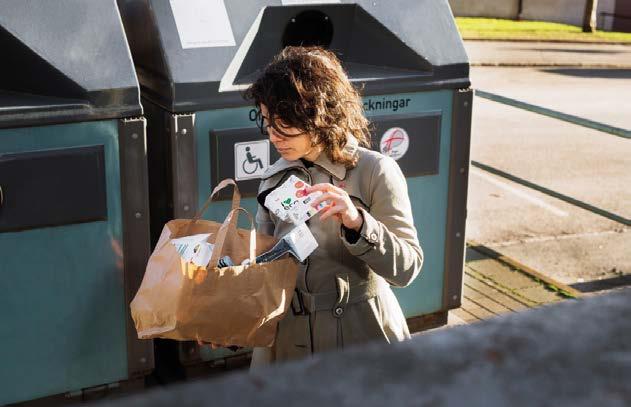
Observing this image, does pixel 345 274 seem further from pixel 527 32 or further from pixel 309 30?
pixel 527 32

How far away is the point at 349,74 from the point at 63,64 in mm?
1127

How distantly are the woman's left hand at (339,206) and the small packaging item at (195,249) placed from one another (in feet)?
1.21

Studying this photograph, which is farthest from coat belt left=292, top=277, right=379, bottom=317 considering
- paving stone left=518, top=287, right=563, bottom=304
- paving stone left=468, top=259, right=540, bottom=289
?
paving stone left=468, top=259, right=540, bottom=289

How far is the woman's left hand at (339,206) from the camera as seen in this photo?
2.02 metres

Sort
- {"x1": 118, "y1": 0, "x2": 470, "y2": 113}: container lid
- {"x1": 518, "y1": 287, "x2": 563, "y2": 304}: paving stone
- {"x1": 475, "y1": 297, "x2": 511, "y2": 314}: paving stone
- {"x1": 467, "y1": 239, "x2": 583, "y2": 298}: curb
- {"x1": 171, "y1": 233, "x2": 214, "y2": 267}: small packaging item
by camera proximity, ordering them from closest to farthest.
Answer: {"x1": 171, "y1": 233, "x2": 214, "y2": 267}: small packaging item < {"x1": 118, "y1": 0, "x2": 470, "y2": 113}: container lid < {"x1": 475, "y1": 297, "x2": 511, "y2": 314}: paving stone < {"x1": 518, "y1": 287, "x2": 563, "y2": 304}: paving stone < {"x1": 467, "y1": 239, "x2": 583, "y2": 298}: curb

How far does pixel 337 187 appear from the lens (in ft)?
7.00

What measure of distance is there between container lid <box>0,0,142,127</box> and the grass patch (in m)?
16.8

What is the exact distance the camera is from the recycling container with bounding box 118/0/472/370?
10.1ft

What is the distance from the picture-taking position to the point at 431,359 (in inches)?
20.1

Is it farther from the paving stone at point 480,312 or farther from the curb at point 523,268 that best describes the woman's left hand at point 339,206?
the curb at point 523,268

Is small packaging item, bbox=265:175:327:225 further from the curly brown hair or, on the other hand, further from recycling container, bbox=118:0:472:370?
recycling container, bbox=118:0:472:370

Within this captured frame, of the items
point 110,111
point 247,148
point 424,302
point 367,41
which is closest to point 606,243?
point 424,302

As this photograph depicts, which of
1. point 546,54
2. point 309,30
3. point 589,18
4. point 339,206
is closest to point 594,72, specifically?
point 546,54

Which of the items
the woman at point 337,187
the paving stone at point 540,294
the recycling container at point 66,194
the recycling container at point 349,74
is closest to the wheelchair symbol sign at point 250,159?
the recycling container at point 349,74
